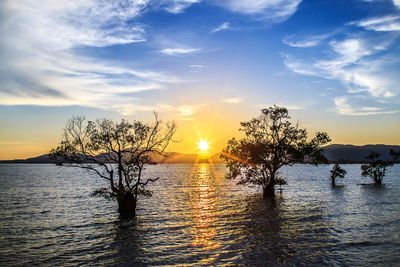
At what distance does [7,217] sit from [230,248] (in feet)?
110

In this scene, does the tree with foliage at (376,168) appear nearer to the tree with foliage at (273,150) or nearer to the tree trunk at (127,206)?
the tree with foliage at (273,150)

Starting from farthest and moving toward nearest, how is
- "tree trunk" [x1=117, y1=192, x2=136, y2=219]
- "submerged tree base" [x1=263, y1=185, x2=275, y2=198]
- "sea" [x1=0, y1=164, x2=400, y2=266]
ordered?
"submerged tree base" [x1=263, y1=185, x2=275, y2=198], "tree trunk" [x1=117, y1=192, x2=136, y2=219], "sea" [x1=0, y1=164, x2=400, y2=266]

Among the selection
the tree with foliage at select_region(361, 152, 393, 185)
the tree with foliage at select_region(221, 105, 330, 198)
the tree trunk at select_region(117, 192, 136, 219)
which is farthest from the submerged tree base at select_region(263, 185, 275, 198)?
the tree with foliage at select_region(361, 152, 393, 185)

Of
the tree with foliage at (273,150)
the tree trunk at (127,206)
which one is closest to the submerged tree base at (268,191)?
the tree with foliage at (273,150)

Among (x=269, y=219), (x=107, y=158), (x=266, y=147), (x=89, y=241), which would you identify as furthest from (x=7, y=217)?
(x=266, y=147)

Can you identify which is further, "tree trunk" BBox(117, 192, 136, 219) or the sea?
"tree trunk" BBox(117, 192, 136, 219)

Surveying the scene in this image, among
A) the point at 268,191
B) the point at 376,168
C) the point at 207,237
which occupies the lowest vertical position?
the point at 268,191

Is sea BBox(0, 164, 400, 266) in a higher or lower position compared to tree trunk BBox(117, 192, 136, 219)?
lower

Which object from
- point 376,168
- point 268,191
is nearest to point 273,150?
point 268,191

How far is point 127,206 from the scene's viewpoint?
36.4m

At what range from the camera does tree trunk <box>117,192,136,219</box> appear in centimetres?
3594

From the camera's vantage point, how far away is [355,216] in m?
Answer: 35.2

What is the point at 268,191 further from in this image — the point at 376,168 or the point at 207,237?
the point at 376,168

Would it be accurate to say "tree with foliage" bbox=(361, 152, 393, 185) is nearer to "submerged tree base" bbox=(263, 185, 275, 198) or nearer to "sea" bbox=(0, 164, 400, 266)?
"submerged tree base" bbox=(263, 185, 275, 198)
